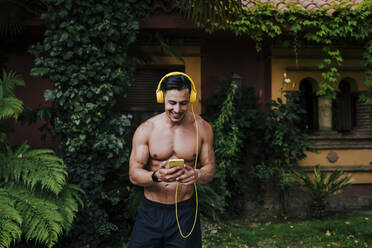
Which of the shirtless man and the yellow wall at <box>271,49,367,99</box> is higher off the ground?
the yellow wall at <box>271,49,367,99</box>

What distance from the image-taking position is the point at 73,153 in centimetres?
417

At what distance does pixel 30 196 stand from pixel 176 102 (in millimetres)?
2064

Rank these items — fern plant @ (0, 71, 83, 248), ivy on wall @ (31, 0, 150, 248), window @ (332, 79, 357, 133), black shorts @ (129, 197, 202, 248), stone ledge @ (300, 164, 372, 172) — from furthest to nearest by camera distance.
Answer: window @ (332, 79, 357, 133) → stone ledge @ (300, 164, 372, 172) → ivy on wall @ (31, 0, 150, 248) → fern plant @ (0, 71, 83, 248) → black shorts @ (129, 197, 202, 248)

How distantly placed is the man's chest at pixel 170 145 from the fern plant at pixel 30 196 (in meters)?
1.50

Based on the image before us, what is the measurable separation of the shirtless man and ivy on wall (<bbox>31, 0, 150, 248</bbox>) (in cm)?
211

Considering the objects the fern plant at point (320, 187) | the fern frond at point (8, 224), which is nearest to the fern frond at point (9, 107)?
the fern frond at point (8, 224)

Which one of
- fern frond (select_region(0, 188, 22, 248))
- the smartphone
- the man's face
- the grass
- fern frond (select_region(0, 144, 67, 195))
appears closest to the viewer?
the smartphone

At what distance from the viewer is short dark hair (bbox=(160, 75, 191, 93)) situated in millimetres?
2010

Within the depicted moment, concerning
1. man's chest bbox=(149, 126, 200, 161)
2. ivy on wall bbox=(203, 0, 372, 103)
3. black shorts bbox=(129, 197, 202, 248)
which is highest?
ivy on wall bbox=(203, 0, 372, 103)

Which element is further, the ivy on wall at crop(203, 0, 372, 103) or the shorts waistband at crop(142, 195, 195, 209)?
the ivy on wall at crop(203, 0, 372, 103)

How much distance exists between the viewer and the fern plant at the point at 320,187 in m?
5.48

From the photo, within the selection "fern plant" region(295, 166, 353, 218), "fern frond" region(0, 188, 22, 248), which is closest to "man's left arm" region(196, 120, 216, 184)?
"fern frond" region(0, 188, 22, 248)

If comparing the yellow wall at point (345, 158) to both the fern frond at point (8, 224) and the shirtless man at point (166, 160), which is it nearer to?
the shirtless man at point (166, 160)

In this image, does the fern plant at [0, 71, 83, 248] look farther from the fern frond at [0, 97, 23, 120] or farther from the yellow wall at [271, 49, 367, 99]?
the yellow wall at [271, 49, 367, 99]
